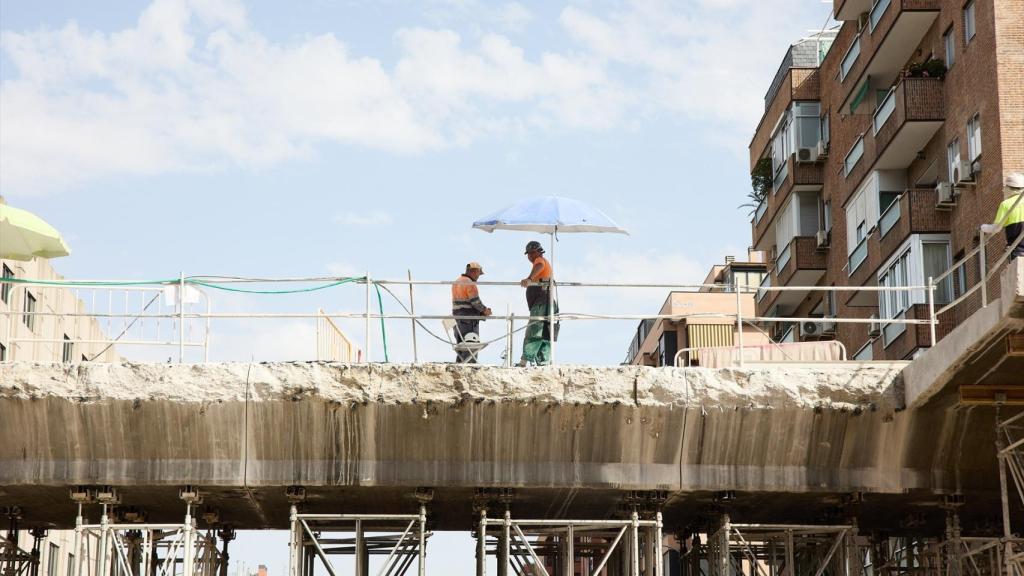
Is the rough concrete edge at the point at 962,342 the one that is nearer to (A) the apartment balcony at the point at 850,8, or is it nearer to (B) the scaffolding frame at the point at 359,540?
(B) the scaffolding frame at the point at 359,540

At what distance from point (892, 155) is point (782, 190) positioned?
9.59 meters

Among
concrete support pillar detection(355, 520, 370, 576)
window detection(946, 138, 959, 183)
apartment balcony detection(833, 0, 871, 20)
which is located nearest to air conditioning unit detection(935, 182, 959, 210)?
window detection(946, 138, 959, 183)

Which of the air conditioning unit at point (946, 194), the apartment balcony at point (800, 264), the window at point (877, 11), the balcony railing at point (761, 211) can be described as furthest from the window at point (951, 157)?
the balcony railing at point (761, 211)

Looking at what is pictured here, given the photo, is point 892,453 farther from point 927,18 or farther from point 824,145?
point 824,145

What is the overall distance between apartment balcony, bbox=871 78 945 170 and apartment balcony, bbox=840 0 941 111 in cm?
136

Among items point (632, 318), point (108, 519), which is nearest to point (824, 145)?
point (632, 318)

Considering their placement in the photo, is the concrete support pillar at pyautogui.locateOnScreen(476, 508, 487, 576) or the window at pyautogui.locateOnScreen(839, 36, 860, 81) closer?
the concrete support pillar at pyautogui.locateOnScreen(476, 508, 487, 576)

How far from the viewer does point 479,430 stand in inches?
817

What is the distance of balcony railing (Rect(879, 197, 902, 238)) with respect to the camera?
37.9 meters

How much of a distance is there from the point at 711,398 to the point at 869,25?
21.8 meters

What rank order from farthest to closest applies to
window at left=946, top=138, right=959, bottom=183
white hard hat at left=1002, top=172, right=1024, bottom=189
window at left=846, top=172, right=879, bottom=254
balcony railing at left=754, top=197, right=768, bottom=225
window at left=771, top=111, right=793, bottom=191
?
balcony railing at left=754, top=197, right=768, bottom=225 < window at left=771, top=111, right=793, bottom=191 < window at left=846, top=172, right=879, bottom=254 < window at left=946, top=138, right=959, bottom=183 < white hard hat at left=1002, top=172, right=1024, bottom=189

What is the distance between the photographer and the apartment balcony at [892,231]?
120ft

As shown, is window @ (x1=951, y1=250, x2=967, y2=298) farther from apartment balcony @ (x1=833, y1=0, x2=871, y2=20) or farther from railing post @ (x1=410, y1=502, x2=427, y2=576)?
railing post @ (x1=410, y1=502, x2=427, y2=576)

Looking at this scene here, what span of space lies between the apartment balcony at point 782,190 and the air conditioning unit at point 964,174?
1103 cm
